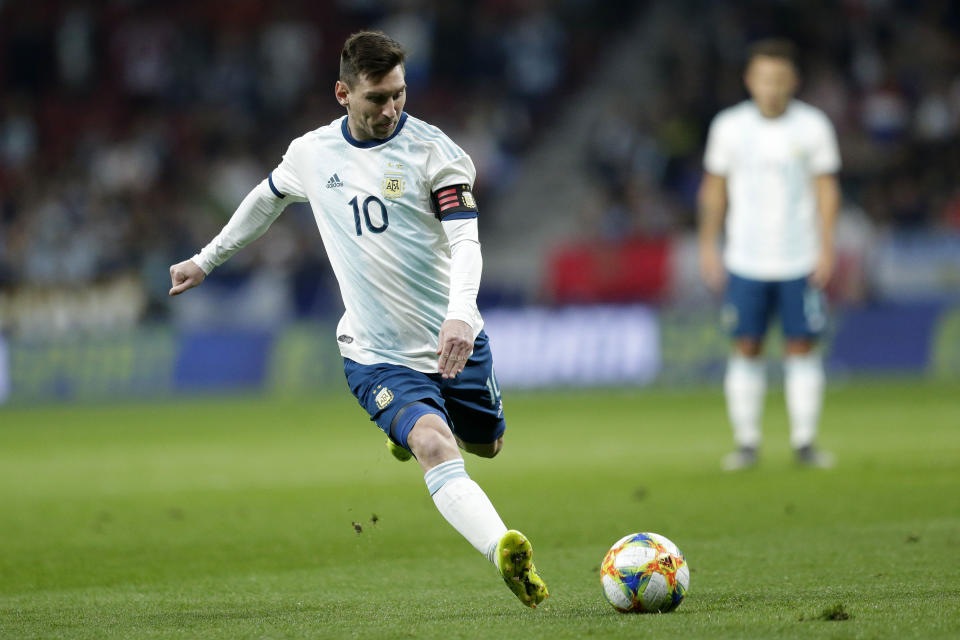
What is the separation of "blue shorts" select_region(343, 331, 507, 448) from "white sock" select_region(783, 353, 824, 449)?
164 inches

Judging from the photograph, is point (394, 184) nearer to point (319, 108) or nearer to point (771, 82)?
point (771, 82)

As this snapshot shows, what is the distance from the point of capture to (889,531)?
6.92m

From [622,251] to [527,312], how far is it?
68.9 inches

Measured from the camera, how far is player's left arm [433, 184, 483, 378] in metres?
5.11

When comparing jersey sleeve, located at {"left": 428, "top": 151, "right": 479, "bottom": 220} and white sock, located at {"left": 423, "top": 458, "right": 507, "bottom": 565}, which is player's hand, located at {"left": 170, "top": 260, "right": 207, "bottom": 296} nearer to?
jersey sleeve, located at {"left": 428, "top": 151, "right": 479, "bottom": 220}

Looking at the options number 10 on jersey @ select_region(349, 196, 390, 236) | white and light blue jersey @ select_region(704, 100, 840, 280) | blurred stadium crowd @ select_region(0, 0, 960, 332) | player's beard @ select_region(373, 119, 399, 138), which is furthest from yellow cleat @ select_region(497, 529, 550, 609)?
blurred stadium crowd @ select_region(0, 0, 960, 332)

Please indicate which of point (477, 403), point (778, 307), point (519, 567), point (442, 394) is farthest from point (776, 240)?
point (519, 567)

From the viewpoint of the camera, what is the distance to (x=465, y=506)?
16.6 ft

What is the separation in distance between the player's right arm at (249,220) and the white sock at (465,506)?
136cm

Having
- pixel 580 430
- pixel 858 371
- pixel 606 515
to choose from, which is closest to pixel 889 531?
pixel 606 515

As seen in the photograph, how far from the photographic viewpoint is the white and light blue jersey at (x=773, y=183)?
989cm

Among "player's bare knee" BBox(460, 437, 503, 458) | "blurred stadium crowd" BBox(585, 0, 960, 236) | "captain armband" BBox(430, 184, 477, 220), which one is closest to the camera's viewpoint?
"captain armband" BBox(430, 184, 477, 220)

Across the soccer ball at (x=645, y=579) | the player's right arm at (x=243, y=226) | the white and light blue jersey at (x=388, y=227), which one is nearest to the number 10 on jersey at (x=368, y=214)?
the white and light blue jersey at (x=388, y=227)

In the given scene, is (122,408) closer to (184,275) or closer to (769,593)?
(184,275)
